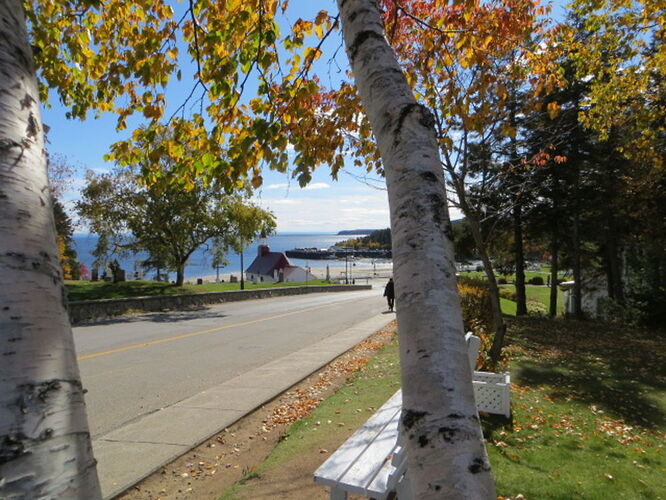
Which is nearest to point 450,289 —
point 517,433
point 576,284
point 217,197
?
point 517,433

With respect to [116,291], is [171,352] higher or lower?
lower

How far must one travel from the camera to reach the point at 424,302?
1.51 metres

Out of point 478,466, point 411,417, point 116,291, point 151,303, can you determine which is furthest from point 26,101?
point 116,291

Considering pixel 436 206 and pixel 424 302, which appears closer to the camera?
pixel 424 302

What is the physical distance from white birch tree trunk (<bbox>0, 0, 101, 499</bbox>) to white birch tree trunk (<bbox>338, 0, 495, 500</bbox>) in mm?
958

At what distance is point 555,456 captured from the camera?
4.98 meters

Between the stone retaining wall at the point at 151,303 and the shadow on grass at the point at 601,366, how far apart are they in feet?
35.4

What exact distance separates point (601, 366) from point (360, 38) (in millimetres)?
12178

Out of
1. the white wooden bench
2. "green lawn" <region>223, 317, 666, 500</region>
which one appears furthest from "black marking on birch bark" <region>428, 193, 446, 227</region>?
"green lawn" <region>223, 317, 666, 500</region>

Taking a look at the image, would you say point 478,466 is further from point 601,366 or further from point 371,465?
point 601,366

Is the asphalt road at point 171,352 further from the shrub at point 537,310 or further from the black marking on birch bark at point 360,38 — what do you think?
the shrub at point 537,310

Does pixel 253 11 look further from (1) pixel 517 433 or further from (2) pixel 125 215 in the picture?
(2) pixel 125 215

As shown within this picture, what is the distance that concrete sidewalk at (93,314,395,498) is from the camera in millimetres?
4738

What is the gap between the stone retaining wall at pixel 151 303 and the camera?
17.8 metres
